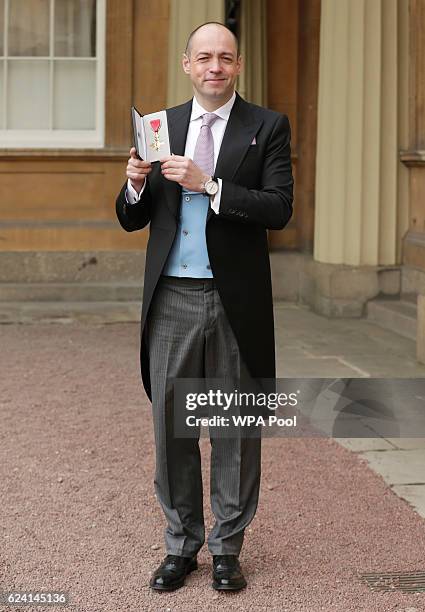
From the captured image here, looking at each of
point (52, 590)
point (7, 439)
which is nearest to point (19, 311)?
point (7, 439)

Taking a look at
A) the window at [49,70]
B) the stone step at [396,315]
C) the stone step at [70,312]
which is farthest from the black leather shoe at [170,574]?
the window at [49,70]

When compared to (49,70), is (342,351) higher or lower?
lower

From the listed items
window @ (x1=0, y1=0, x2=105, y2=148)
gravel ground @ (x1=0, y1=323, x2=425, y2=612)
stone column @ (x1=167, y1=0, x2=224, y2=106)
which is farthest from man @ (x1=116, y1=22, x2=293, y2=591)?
window @ (x1=0, y1=0, x2=105, y2=148)

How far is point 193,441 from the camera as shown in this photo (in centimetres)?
384

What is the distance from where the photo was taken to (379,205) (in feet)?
33.1

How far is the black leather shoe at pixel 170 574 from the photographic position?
147 inches

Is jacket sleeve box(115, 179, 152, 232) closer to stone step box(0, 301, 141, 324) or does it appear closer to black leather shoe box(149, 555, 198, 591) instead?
black leather shoe box(149, 555, 198, 591)

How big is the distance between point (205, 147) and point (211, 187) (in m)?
0.23

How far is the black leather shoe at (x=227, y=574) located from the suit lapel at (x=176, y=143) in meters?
1.18

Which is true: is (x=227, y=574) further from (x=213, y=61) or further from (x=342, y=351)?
(x=342, y=351)

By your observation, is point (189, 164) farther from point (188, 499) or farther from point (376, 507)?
point (376, 507)

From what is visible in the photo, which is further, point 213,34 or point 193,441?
point 193,441

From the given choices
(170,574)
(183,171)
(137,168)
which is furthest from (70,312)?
(183,171)

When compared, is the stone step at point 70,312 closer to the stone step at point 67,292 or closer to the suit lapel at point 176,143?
the stone step at point 67,292
